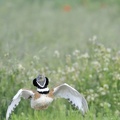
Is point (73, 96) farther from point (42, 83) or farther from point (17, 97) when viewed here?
point (17, 97)

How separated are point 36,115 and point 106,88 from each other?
1.39 metres

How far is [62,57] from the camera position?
11.4m

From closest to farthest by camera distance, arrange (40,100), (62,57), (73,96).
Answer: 1. (40,100)
2. (73,96)
3. (62,57)

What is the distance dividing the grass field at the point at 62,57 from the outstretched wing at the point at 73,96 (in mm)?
87

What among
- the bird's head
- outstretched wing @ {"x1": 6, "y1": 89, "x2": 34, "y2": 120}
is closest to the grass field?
outstretched wing @ {"x1": 6, "y1": 89, "x2": 34, "y2": 120}

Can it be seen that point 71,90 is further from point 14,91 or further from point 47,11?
point 47,11

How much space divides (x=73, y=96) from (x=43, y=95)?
476mm

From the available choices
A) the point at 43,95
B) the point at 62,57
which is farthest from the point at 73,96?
the point at 62,57

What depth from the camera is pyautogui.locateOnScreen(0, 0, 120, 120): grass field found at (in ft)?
27.7

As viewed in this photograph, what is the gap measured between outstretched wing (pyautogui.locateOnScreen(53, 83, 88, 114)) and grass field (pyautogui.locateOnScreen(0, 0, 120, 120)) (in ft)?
0.29

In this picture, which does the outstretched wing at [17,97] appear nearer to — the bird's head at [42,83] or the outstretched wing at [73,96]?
the bird's head at [42,83]

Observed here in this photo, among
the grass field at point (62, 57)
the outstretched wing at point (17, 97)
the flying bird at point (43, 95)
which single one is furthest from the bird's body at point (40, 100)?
the grass field at point (62, 57)

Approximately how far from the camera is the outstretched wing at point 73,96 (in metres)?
7.67

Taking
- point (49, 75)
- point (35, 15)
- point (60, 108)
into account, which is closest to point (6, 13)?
point (35, 15)
